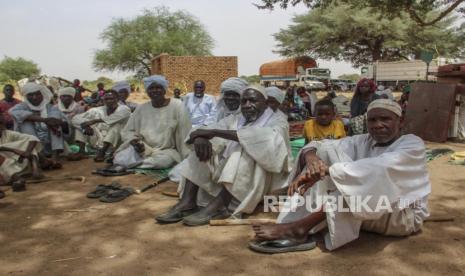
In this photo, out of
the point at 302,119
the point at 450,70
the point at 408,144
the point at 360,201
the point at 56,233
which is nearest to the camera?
the point at 360,201

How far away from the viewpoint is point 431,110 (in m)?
7.98

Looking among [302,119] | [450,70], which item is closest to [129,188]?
[450,70]

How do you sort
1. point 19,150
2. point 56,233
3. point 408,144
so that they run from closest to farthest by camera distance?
point 408,144
point 56,233
point 19,150

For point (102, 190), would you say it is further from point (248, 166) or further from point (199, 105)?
point (199, 105)

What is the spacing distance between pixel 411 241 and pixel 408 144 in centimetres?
75

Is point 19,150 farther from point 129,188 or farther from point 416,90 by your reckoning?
point 416,90

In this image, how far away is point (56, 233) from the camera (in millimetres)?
3396

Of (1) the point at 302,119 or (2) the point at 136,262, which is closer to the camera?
(2) the point at 136,262

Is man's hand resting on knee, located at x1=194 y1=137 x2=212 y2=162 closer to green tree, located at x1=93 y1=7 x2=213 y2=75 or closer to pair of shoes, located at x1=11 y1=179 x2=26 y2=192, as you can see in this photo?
pair of shoes, located at x1=11 y1=179 x2=26 y2=192

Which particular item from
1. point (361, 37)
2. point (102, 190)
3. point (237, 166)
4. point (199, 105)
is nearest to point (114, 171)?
point (102, 190)

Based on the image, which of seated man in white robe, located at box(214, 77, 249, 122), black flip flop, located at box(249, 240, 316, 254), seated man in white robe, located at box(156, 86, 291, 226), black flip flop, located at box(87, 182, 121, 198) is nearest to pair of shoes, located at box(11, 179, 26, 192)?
black flip flop, located at box(87, 182, 121, 198)

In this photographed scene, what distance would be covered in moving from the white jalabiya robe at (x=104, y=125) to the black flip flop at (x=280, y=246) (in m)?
4.06

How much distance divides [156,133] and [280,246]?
3.07m

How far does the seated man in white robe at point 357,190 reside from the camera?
2.54 m
